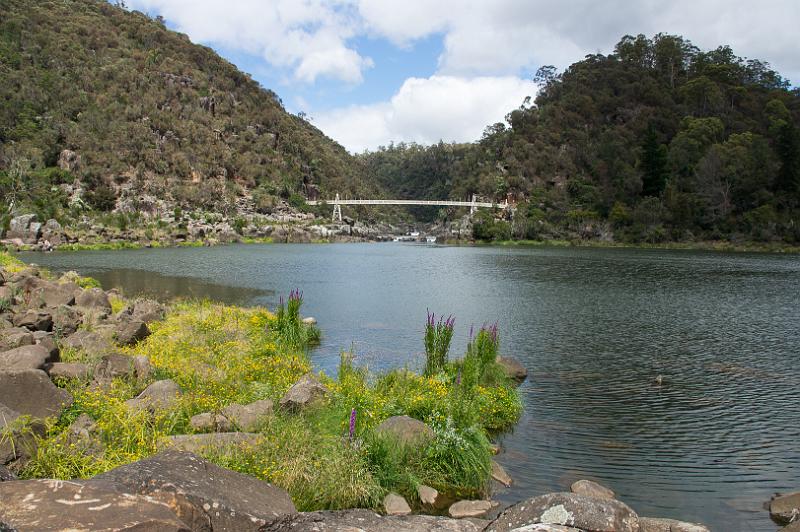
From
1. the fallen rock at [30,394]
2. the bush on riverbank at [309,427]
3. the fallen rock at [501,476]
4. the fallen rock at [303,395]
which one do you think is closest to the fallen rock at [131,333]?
the bush on riverbank at [309,427]

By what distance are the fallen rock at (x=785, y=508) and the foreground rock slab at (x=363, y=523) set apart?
4.99 meters

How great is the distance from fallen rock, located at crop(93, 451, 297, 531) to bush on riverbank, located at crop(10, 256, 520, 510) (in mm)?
1804

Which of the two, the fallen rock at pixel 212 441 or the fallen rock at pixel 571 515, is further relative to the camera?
the fallen rock at pixel 212 441

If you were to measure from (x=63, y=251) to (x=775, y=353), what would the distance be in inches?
2991

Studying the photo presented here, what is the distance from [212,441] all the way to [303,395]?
2590 millimetres

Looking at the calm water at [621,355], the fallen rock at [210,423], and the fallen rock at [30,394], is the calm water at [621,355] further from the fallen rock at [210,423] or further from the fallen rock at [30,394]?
the fallen rock at [30,394]

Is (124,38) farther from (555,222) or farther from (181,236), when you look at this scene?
(555,222)

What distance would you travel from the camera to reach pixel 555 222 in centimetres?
11756

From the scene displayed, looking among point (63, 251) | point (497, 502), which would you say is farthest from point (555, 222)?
point (497, 502)

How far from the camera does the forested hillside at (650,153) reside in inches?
3819

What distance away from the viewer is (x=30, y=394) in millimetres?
8461

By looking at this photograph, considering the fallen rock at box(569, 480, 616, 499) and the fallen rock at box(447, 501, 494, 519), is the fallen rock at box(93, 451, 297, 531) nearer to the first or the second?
the fallen rock at box(447, 501, 494, 519)

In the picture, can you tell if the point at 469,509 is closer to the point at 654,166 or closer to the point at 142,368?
the point at 142,368

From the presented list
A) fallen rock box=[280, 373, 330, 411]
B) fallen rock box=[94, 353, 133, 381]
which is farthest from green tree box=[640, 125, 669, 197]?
fallen rock box=[94, 353, 133, 381]
